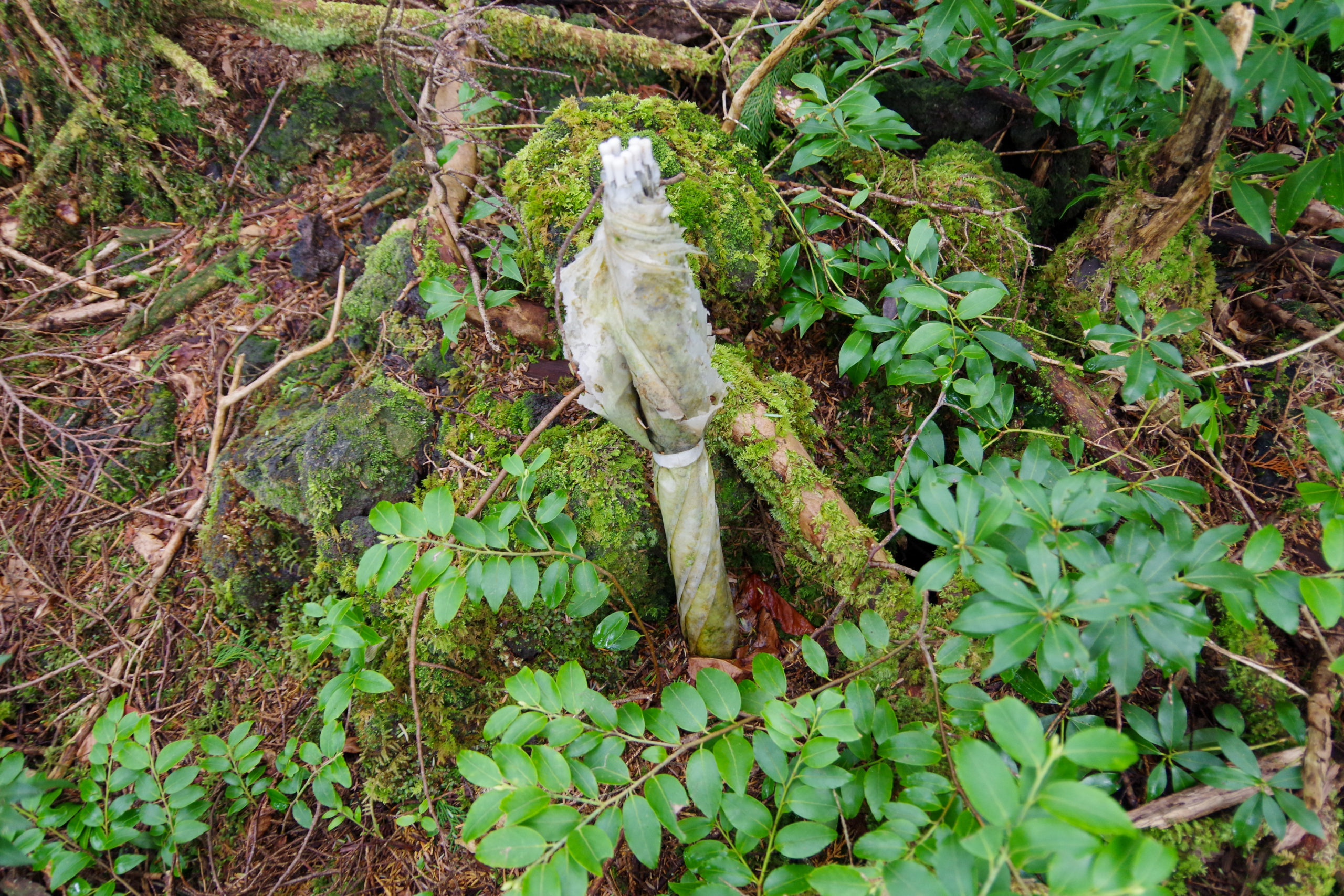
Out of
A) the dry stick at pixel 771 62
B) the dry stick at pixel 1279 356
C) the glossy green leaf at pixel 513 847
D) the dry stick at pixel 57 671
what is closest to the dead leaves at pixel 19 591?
the dry stick at pixel 57 671

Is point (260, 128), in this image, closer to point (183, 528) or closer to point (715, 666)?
point (183, 528)

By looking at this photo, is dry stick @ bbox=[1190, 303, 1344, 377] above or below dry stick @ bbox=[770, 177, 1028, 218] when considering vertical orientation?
below

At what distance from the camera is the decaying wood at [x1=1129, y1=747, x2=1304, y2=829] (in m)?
1.59

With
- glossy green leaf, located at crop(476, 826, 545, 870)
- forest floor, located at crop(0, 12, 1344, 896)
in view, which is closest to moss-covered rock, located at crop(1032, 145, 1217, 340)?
forest floor, located at crop(0, 12, 1344, 896)

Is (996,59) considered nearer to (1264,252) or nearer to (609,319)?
(1264,252)

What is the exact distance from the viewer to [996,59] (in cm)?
232

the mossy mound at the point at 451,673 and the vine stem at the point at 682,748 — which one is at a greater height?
the vine stem at the point at 682,748

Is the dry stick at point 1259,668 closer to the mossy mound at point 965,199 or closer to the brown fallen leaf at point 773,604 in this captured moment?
the brown fallen leaf at point 773,604

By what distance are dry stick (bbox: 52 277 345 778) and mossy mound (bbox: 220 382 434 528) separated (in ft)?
1.22

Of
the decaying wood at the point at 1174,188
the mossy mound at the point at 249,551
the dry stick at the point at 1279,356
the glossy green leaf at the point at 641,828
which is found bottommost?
the mossy mound at the point at 249,551

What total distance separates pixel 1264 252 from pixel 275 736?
4.60m

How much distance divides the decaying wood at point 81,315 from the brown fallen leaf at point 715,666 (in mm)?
3770

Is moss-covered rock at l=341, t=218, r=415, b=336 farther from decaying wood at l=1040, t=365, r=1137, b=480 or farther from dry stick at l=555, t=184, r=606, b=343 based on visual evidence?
decaying wood at l=1040, t=365, r=1137, b=480

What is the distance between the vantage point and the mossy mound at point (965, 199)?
96.3 inches
